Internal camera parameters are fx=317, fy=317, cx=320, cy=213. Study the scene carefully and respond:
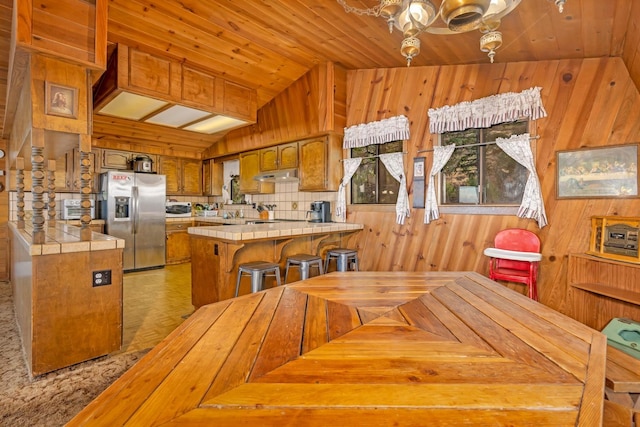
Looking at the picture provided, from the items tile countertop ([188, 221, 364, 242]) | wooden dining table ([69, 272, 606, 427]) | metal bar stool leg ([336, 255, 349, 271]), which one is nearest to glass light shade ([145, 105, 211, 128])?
tile countertop ([188, 221, 364, 242])

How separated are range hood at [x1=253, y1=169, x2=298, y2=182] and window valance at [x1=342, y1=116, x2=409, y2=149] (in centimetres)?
89

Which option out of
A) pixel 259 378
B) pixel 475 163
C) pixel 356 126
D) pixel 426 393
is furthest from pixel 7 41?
pixel 475 163

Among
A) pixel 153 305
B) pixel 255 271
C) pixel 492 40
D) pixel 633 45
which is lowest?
pixel 153 305

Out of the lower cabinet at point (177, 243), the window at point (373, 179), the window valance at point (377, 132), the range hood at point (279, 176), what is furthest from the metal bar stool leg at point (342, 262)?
the lower cabinet at point (177, 243)

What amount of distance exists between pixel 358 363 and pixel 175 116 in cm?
454

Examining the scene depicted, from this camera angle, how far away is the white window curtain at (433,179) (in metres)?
3.64

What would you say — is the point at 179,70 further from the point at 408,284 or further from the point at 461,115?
the point at 408,284

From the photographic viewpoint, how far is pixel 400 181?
398 cm

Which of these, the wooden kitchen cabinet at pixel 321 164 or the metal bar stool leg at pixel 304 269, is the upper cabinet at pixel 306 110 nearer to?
the wooden kitchen cabinet at pixel 321 164

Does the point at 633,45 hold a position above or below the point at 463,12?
above

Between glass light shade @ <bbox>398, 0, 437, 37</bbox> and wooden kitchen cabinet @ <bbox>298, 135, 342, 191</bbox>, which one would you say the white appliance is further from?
glass light shade @ <bbox>398, 0, 437, 37</bbox>

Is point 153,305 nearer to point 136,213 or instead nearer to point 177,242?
point 136,213

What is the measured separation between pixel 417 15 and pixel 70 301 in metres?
2.87

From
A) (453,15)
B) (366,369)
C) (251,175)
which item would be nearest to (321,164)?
(251,175)
